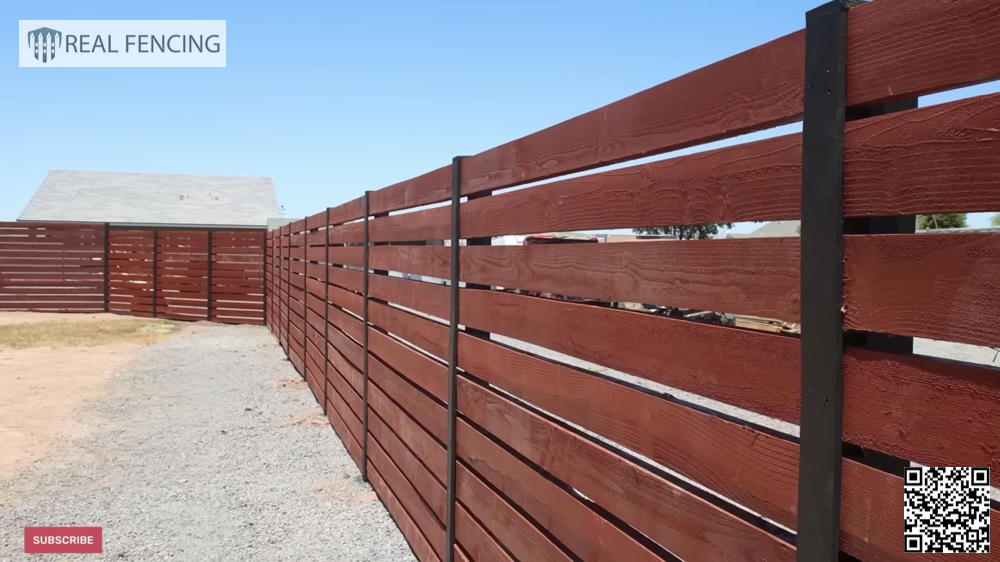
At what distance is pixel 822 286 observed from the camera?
1203 millimetres

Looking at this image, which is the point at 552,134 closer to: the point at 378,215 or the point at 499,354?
the point at 499,354

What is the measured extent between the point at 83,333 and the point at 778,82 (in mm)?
16448

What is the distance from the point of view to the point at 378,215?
5184 millimetres

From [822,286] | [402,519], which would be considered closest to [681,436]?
[822,286]

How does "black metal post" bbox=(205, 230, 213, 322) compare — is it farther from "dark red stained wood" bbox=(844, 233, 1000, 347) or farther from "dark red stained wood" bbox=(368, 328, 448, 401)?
"dark red stained wood" bbox=(844, 233, 1000, 347)

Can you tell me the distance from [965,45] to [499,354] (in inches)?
74.0

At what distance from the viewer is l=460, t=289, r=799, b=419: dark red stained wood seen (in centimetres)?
132

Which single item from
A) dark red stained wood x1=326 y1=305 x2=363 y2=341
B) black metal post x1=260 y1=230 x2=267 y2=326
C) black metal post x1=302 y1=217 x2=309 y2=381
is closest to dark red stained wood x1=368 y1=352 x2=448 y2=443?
dark red stained wood x1=326 y1=305 x2=363 y2=341

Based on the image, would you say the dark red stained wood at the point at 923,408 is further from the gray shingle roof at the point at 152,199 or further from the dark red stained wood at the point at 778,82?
the gray shingle roof at the point at 152,199

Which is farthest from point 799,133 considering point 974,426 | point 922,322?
point 974,426

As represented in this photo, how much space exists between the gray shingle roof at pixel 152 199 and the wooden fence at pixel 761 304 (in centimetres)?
3040

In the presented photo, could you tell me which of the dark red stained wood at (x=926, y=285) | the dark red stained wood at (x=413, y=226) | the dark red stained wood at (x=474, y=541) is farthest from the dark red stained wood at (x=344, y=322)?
the dark red stained wood at (x=926, y=285)

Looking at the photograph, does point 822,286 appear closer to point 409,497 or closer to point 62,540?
point 409,497

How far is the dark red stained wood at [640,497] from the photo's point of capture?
55.4 inches
